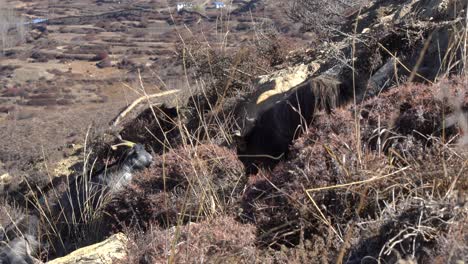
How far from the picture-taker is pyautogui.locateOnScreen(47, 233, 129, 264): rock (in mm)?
3347

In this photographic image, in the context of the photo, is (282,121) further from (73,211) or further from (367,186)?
(367,186)

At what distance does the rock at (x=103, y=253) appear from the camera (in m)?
3.35

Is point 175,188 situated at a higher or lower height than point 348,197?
lower

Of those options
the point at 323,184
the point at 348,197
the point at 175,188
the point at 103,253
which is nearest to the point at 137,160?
the point at 175,188

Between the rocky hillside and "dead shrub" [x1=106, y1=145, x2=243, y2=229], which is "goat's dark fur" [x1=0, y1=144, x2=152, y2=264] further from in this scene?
"dead shrub" [x1=106, y1=145, x2=243, y2=229]

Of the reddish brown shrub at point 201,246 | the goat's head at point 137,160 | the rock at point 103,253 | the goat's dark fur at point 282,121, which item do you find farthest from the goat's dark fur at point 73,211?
the reddish brown shrub at point 201,246

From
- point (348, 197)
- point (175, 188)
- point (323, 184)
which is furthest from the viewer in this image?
point (175, 188)

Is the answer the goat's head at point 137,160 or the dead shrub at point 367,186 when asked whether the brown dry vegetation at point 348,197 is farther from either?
the goat's head at point 137,160

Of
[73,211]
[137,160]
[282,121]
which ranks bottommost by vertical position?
[137,160]

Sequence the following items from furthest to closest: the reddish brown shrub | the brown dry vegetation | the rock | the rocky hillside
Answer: the rock, the reddish brown shrub, the rocky hillside, the brown dry vegetation

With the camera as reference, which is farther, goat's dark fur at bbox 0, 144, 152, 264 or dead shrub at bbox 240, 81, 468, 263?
goat's dark fur at bbox 0, 144, 152, 264

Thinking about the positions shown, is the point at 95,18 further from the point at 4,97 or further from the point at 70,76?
the point at 4,97

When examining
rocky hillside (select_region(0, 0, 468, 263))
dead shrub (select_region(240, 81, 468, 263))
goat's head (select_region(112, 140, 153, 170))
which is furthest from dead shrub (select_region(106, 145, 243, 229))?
goat's head (select_region(112, 140, 153, 170))

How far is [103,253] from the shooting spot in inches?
138
